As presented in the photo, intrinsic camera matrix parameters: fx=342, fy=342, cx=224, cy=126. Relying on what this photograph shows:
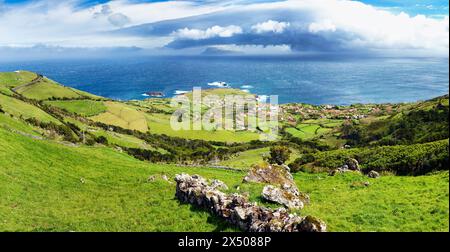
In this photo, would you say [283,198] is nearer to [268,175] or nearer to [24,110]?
[268,175]

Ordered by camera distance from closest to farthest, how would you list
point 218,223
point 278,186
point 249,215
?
1. point 249,215
2. point 218,223
3. point 278,186

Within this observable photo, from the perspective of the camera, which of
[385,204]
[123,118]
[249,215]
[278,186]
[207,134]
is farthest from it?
[123,118]

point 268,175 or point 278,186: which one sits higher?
point 268,175

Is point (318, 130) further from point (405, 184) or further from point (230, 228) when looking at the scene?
point (230, 228)

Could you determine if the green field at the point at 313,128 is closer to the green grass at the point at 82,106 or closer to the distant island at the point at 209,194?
the green grass at the point at 82,106

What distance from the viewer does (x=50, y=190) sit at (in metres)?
30.1

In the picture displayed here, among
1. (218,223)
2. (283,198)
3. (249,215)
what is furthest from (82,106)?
(249,215)

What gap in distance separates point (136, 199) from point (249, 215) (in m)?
13.3

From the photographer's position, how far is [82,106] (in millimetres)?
175000

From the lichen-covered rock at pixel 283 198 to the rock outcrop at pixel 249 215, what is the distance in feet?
7.33

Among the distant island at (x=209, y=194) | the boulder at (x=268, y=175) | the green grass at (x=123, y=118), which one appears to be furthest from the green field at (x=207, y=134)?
the boulder at (x=268, y=175)

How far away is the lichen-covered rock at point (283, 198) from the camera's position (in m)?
20.4

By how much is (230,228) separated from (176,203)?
6.67 metres

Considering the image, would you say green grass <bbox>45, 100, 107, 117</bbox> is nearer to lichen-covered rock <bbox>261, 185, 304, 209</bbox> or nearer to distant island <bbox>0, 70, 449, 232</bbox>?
distant island <bbox>0, 70, 449, 232</bbox>
